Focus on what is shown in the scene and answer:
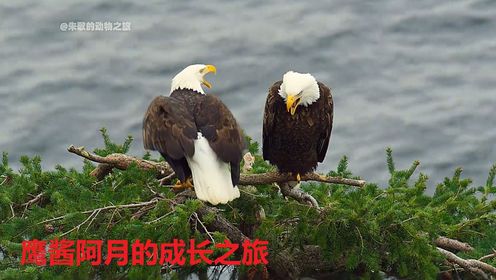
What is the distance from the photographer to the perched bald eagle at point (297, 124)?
339 inches

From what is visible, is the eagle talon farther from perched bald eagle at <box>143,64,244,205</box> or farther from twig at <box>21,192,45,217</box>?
twig at <box>21,192,45,217</box>

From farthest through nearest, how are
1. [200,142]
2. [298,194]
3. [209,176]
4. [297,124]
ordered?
[297,124], [298,194], [200,142], [209,176]

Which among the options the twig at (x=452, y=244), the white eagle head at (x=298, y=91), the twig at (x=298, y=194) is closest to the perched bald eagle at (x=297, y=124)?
the white eagle head at (x=298, y=91)

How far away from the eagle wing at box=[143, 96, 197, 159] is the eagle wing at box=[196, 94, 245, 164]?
0.09 meters

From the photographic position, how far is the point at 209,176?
7.70 m

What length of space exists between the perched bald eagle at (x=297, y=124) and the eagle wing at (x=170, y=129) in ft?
2.69

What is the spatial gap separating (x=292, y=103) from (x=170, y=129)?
0.94 metres

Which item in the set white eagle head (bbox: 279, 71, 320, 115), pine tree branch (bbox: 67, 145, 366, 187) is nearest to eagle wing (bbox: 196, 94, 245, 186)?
pine tree branch (bbox: 67, 145, 366, 187)

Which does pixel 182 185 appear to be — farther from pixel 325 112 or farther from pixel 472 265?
pixel 472 265

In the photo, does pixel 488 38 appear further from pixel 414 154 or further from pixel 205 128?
pixel 205 128

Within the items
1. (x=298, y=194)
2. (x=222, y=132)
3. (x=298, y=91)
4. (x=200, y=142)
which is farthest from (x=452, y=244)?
(x=200, y=142)

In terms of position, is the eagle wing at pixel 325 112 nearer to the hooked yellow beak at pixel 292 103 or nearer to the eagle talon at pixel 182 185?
the hooked yellow beak at pixel 292 103

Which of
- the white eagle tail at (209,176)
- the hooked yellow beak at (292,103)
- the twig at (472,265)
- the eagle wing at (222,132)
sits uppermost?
the hooked yellow beak at (292,103)

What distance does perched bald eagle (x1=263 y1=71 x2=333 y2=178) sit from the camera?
8.61 meters
